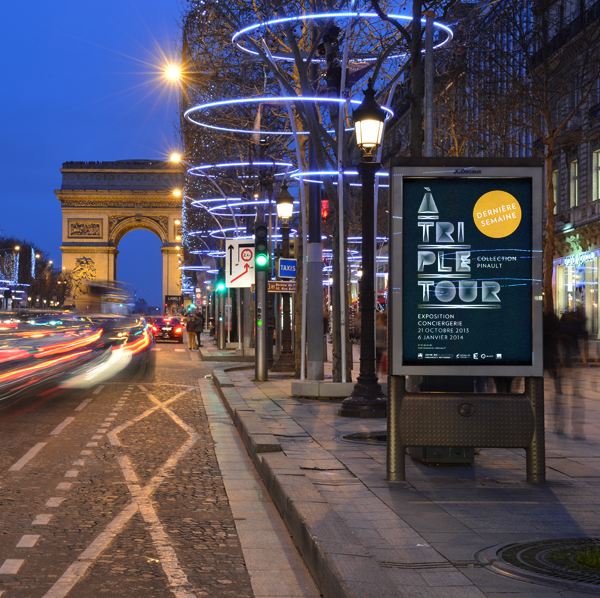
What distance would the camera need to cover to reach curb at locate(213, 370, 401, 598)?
15.1ft

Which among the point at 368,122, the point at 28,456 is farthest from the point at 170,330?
the point at 28,456

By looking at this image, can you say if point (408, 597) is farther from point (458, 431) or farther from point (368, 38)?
point (368, 38)

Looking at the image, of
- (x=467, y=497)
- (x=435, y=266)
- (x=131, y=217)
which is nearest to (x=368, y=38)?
(x=435, y=266)

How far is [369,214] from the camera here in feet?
43.5

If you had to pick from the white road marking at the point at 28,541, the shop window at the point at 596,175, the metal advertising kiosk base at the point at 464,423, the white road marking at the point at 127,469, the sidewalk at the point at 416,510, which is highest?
the shop window at the point at 596,175

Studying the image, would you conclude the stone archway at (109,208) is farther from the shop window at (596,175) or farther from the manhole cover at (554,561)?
the manhole cover at (554,561)

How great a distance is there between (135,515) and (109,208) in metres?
86.3

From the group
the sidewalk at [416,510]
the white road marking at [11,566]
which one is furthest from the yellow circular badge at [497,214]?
the white road marking at [11,566]

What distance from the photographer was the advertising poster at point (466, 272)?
7.71 meters

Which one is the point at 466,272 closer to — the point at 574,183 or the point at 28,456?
the point at 28,456

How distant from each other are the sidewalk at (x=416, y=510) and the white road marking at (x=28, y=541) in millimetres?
1629

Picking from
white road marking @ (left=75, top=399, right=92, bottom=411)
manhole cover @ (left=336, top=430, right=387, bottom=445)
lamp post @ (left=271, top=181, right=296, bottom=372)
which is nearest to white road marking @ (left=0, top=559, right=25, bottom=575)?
manhole cover @ (left=336, top=430, right=387, bottom=445)

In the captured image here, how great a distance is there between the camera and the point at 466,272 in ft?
25.4

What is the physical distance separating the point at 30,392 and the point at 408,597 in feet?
50.3
